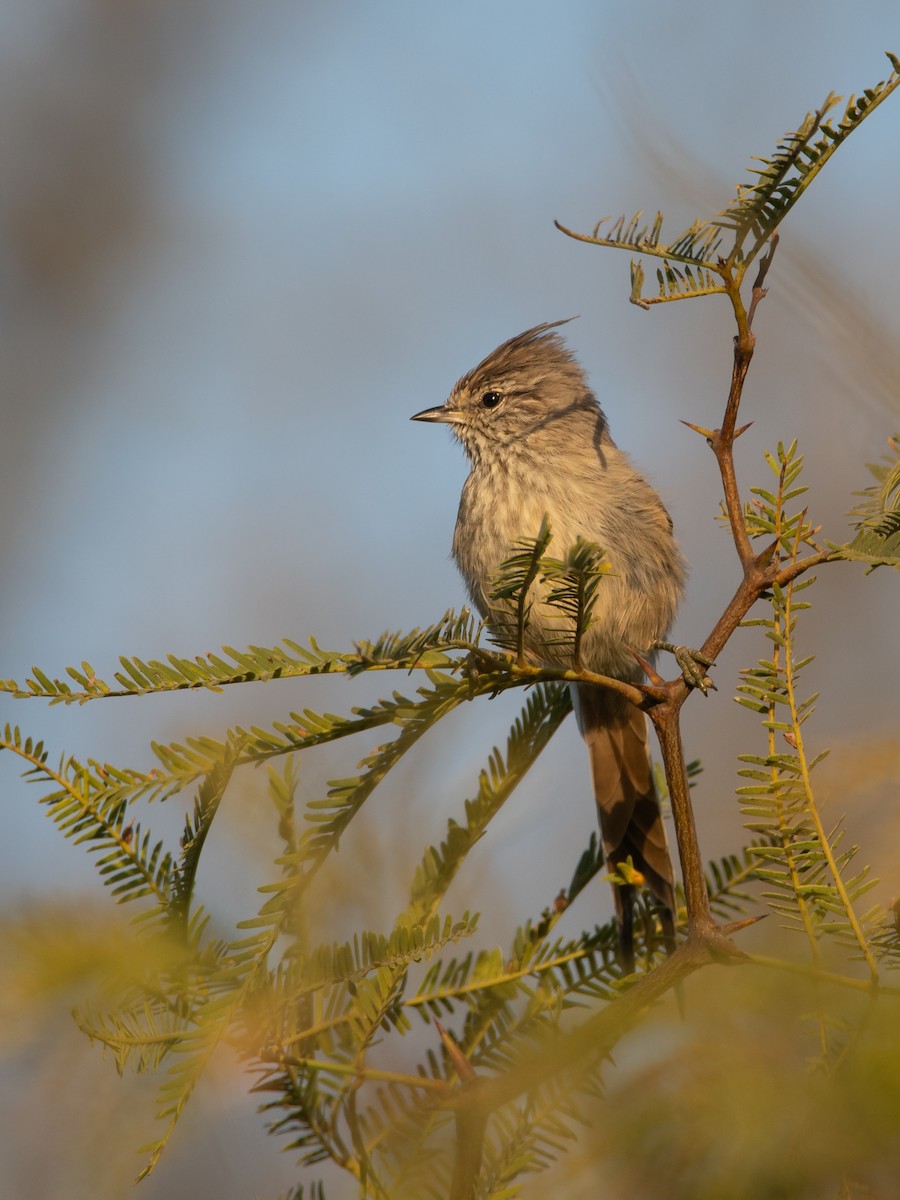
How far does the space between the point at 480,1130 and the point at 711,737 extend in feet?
14.2

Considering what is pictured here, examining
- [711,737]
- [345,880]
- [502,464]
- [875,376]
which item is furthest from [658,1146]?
[711,737]

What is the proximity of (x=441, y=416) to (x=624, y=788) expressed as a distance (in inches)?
71.8

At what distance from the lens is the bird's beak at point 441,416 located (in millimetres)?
4754

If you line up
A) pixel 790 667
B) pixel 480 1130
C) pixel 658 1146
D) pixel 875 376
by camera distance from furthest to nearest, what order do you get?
pixel 875 376 → pixel 790 667 → pixel 480 1130 → pixel 658 1146

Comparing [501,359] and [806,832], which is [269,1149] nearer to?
[806,832]

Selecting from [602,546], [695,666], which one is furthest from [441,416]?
[695,666]

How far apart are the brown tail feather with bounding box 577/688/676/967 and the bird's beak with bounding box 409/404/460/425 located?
1.37m

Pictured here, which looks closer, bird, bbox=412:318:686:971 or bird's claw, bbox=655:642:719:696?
bird's claw, bbox=655:642:719:696

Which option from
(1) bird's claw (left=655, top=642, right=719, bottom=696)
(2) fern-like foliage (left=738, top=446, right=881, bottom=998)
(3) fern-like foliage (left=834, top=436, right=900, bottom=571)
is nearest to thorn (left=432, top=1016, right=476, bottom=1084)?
(2) fern-like foliage (left=738, top=446, right=881, bottom=998)

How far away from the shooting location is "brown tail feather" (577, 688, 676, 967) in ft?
10.9

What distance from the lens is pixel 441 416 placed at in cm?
479

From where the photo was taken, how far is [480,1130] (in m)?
1.40

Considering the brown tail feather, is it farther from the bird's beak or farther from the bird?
the bird's beak

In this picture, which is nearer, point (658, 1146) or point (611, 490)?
point (658, 1146)
